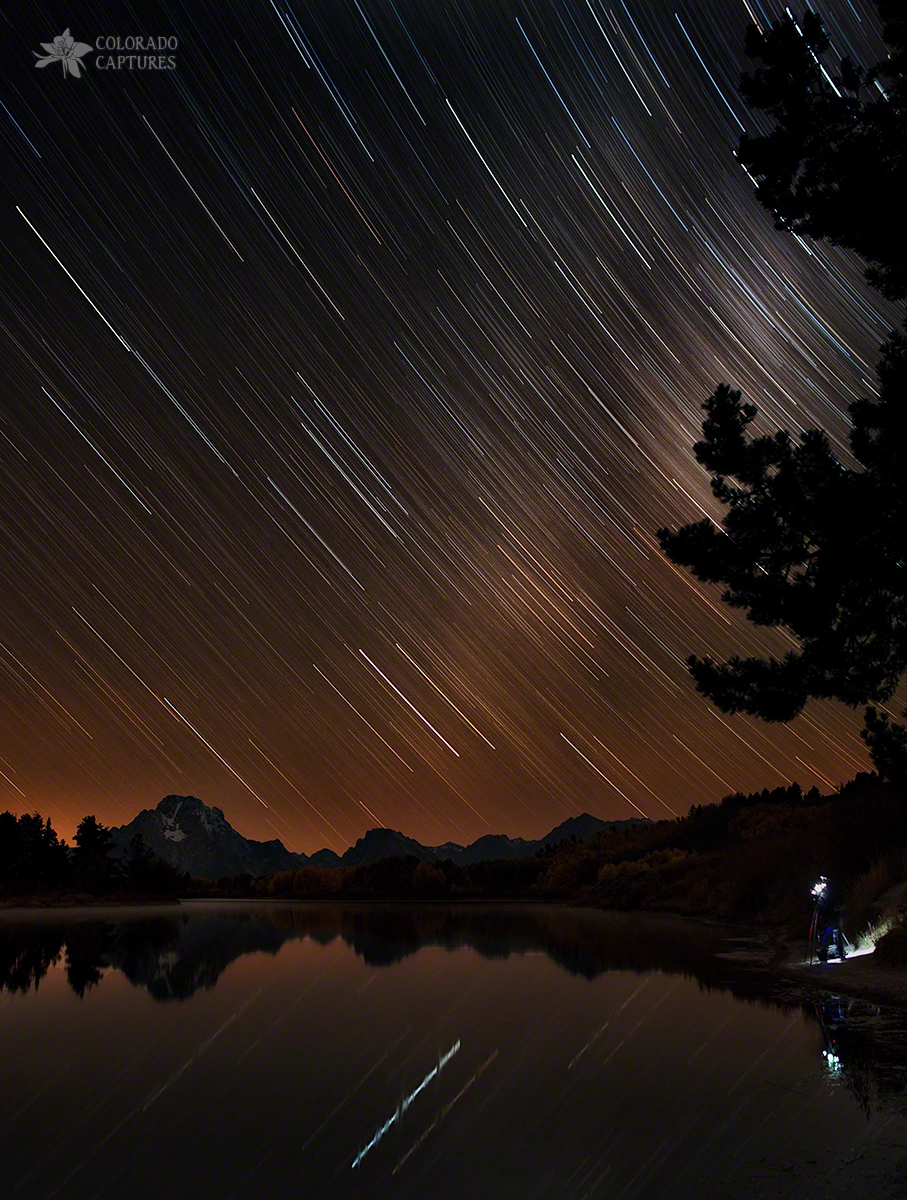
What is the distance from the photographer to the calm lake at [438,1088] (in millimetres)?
5953

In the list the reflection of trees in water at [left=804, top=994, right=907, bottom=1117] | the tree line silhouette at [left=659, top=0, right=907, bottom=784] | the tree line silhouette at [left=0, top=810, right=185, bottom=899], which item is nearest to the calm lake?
the reflection of trees in water at [left=804, top=994, right=907, bottom=1117]

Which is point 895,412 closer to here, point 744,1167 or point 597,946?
point 744,1167

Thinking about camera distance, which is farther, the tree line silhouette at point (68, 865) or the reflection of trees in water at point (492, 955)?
the tree line silhouette at point (68, 865)

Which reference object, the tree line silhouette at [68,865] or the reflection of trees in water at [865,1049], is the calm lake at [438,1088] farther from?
the tree line silhouette at [68,865]

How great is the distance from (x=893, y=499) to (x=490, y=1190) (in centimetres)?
1344

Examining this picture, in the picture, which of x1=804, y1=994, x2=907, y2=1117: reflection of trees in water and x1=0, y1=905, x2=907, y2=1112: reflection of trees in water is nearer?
x1=804, y1=994, x2=907, y2=1117: reflection of trees in water

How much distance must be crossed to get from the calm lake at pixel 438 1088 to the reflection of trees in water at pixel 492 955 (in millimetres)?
123

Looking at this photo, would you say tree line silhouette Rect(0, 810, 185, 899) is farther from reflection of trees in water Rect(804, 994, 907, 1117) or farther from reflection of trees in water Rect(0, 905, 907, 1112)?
reflection of trees in water Rect(804, 994, 907, 1117)

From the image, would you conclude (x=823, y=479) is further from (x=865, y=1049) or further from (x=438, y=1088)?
(x=438, y=1088)

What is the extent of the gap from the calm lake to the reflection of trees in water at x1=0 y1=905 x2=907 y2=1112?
0.12 metres

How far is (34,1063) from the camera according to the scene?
9.62 m

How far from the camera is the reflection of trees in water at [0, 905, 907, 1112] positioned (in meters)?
10.6

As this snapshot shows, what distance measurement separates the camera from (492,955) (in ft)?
79.6

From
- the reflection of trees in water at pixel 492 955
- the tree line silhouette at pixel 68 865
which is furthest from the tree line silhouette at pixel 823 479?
the tree line silhouette at pixel 68 865
